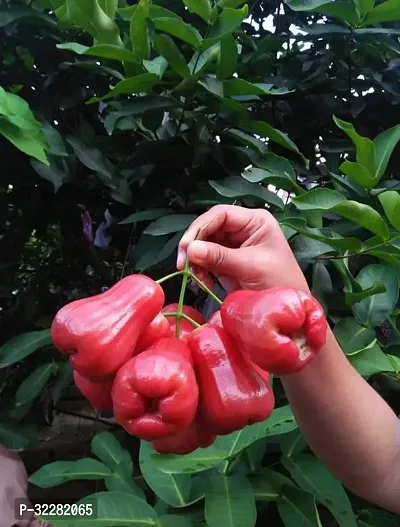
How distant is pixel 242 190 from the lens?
0.93 m

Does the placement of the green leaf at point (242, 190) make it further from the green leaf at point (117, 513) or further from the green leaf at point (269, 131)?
the green leaf at point (117, 513)

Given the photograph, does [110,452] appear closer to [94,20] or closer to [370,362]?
[370,362]

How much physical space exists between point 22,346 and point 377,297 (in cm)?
59

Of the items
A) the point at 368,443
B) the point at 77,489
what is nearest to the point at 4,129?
the point at 368,443

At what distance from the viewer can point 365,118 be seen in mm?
1188

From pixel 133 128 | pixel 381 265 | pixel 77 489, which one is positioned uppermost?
pixel 133 128

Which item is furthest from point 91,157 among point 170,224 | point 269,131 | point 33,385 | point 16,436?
point 16,436

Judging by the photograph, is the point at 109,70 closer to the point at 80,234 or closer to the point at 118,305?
the point at 80,234

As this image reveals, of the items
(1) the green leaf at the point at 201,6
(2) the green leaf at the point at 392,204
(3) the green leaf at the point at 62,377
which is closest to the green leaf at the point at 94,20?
(1) the green leaf at the point at 201,6

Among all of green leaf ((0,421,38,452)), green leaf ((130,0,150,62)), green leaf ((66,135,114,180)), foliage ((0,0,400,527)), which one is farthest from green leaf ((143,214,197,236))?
green leaf ((0,421,38,452))

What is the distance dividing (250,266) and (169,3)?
63 centimetres

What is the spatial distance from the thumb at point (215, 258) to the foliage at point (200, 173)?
0.21 meters

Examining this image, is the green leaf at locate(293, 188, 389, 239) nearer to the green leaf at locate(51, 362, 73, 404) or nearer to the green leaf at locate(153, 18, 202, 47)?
the green leaf at locate(153, 18, 202, 47)

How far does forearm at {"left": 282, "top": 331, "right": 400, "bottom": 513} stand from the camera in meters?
0.75
